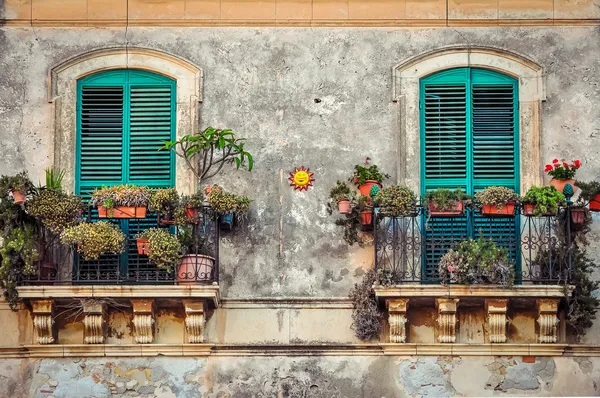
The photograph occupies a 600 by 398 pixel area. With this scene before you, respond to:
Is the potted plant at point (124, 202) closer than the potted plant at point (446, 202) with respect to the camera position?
No

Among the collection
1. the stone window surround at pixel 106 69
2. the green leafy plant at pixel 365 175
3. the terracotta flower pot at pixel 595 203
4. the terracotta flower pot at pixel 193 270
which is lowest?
the terracotta flower pot at pixel 193 270

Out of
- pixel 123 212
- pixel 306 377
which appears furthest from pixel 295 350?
pixel 123 212

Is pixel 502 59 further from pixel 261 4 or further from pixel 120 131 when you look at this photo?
pixel 120 131

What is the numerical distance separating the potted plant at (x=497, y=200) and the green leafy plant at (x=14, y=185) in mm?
4862

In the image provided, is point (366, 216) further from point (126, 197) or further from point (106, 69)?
point (106, 69)

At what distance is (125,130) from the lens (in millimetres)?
20844

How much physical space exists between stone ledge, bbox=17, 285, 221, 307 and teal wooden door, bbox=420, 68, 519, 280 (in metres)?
2.65

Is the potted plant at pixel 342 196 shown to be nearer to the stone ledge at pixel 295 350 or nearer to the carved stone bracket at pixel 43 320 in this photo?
the stone ledge at pixel 295 350

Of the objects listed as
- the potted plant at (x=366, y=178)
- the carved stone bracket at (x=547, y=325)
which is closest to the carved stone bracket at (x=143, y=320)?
the potted plant at (x=366, y=178)

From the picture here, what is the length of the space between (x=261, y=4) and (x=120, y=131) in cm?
218

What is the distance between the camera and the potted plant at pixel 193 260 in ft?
64.6

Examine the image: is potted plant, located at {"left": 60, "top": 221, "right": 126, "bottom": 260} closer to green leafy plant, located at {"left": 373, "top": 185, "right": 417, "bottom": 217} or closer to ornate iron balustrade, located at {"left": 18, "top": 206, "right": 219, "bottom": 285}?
ornate iron balustrade, located at {"left": 18, "top": 206, "right": 219, "bottom": 285}

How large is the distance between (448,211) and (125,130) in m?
3.84

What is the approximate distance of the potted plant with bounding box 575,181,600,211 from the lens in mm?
19891
